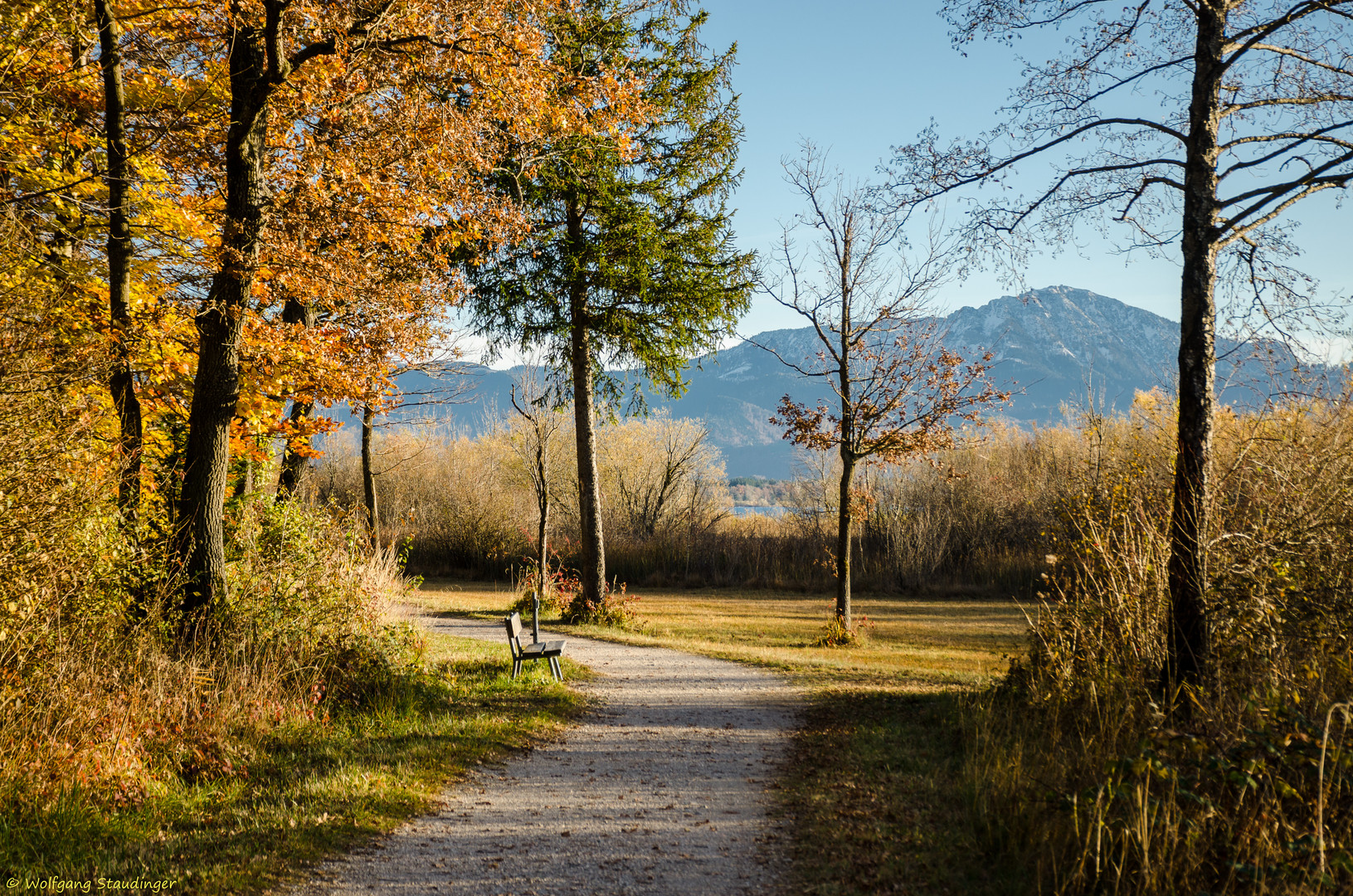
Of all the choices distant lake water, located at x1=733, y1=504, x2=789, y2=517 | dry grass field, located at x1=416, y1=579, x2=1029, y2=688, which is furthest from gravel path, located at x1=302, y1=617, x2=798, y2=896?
distant lake water, located at x1=733, y1=504, x2=789, y2=517

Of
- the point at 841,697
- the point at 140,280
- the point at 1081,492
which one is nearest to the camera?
the point at 1081,492

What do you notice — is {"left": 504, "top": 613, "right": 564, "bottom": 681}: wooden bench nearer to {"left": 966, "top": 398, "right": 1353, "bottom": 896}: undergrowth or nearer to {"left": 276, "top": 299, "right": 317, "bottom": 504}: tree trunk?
{"left": 966, "top": 398, "right": 1353, "bottom": 896}: undergrowth

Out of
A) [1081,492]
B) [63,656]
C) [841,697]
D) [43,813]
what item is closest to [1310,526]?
[1081,492]

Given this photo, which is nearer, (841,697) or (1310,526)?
(1310,526)

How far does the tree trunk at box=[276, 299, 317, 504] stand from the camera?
12648mm

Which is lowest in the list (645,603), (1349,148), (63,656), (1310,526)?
(645,603)

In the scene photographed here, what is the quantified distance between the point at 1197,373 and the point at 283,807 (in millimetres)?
7544

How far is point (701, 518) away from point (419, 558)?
471 inches

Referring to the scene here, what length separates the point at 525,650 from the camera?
9.65 meters

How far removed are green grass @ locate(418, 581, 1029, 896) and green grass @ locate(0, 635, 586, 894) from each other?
2.87 meters

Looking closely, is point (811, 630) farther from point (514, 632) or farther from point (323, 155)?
A: point (323, 155)

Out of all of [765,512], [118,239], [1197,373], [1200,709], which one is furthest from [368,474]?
[765,512]

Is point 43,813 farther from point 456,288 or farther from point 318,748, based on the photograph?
point 456,288

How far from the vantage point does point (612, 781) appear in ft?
20.7
